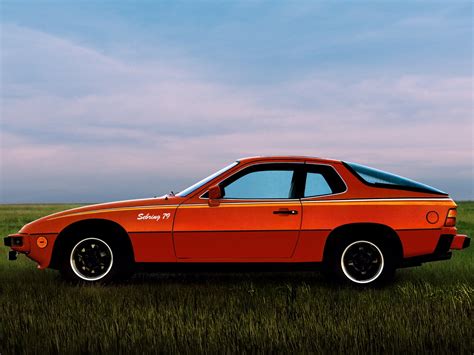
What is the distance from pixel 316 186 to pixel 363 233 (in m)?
0.87

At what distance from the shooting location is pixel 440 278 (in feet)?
34.5

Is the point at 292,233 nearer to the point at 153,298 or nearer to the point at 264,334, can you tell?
the point at 153,298

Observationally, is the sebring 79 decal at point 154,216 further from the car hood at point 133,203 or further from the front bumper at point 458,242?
the front bumper at point 458,242

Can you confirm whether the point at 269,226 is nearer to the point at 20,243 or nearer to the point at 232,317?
the point at 232,317

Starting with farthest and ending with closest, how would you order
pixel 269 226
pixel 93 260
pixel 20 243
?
pixel 20 243 < pixel 93 260 < pixel 269 226

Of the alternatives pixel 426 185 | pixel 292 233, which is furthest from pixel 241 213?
pixel 426 185

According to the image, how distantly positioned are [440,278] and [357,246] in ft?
6.16

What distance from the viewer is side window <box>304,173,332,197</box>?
31.3 ft

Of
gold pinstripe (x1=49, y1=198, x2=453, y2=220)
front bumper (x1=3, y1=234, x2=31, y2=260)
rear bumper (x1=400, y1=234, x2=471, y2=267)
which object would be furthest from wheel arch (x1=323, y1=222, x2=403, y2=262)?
front bumper (x1=3, y1=234, x2=31, y2=260)

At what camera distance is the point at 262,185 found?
31.4 ft

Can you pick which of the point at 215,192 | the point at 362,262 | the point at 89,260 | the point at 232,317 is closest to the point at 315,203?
the point at 362,262

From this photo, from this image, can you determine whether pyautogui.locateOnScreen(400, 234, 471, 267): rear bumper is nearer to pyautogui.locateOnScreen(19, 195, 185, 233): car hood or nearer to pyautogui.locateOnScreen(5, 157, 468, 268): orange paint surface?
pyautogui.locateOnScreen(5, 157, 468, 268): orange paint surface

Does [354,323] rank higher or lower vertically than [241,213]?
lower

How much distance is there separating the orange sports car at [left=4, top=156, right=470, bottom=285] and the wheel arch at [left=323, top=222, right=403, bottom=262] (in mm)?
13
